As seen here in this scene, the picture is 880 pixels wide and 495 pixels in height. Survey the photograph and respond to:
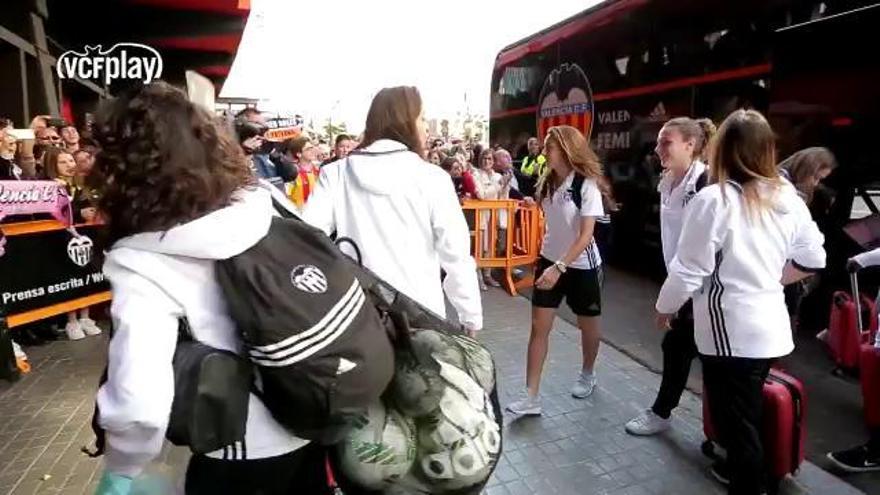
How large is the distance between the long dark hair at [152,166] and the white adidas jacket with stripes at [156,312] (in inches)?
1.6

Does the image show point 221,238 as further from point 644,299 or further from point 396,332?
point 644,299

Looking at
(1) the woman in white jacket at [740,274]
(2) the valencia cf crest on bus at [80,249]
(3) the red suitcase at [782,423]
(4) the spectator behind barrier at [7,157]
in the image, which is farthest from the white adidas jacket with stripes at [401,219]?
(2) the valencia cf crest on bus at [80,249]

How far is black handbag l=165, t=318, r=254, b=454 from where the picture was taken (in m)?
1.32

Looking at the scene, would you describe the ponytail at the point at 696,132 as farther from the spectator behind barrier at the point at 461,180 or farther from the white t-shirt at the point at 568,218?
the spectator behind barrier at the point at 461,180

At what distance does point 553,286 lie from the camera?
3945 millimetres

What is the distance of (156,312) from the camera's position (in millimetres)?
1306

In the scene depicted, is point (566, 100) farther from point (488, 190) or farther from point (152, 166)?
point (152, 166)

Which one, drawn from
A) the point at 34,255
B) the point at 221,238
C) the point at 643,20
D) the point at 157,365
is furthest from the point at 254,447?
the point at 643,20

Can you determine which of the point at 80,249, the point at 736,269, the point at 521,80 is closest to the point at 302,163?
the point at 80,249

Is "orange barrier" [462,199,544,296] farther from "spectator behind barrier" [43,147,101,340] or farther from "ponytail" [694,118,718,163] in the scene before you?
"spectator behind barrier" [43,147,101,340]

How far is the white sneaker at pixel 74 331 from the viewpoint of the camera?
5992 mm

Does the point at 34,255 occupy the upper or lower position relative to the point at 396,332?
lower

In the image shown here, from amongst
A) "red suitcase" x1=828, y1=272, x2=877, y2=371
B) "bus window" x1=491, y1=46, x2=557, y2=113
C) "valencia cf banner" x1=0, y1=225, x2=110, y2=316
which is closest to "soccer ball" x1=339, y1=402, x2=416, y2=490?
"red suitcase" x1=828, y1=272, x2=877, y2=371

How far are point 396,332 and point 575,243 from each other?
8.10ft
